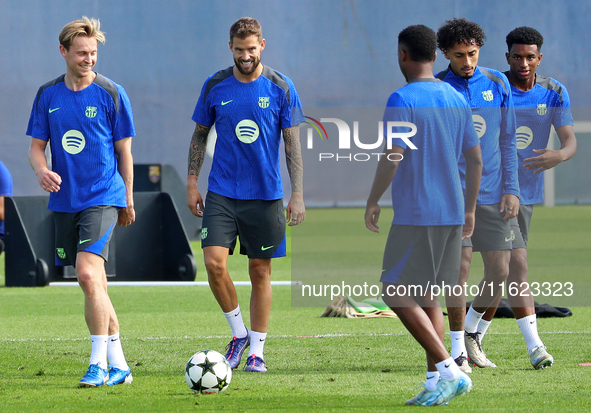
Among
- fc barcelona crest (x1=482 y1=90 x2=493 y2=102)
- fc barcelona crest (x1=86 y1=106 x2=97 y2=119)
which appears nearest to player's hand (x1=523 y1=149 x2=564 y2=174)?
fc barcelona crest (x1=482 y1=90 x2=493 y2=102)

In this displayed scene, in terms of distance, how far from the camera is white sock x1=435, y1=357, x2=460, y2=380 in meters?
3.76

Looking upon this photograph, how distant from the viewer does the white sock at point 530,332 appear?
5070mm

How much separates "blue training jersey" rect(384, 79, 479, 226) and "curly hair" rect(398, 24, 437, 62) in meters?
0.12

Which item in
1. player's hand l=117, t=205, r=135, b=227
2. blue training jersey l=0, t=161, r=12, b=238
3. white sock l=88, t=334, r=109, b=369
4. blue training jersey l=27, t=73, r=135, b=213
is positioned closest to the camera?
white sock l=88, t=334, r=109, b=369

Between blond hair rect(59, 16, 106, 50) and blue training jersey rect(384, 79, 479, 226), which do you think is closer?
blue training jersey rect(384, 79, 479, 226)

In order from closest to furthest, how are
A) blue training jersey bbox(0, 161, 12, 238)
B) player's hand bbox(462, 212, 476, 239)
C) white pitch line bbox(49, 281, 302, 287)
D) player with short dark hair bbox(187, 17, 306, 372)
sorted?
player's hand bbox(462, 212, 476, 239)
player with short dark hair bbox(187, 17, 306, 372)
blue training jersey bbox(0, 161, 12, 238)
white pitch line bbox(49, 281, 302, 287)

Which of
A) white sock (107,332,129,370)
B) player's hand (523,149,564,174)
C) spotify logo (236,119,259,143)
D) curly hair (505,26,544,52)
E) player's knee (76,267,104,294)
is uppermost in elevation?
curly hair (505,26,544,52)

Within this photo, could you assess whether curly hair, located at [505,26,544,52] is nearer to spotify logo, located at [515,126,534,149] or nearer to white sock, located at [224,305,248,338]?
spotify logo, located at [515,126,534,149]

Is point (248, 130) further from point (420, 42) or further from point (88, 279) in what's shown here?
point (420, 42)

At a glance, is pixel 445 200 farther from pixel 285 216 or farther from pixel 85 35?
pixel 85 35

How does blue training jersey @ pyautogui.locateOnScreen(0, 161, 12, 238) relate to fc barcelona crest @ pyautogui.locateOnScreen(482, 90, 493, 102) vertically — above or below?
below

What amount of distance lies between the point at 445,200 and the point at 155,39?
23633 mm

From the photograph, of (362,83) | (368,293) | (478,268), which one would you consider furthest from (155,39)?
(368,293)

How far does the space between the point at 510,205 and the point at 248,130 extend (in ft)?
5.29
